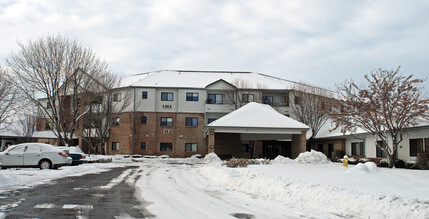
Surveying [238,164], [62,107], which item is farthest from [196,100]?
[238,164]

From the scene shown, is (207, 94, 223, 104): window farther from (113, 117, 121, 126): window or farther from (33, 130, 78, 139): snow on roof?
(33, 130, 78, 139): snow on roof

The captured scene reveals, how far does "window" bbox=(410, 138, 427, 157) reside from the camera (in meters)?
24.1

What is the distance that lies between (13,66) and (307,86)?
30460 millimetres

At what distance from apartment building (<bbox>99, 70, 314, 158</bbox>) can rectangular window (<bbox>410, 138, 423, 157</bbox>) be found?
21110mm

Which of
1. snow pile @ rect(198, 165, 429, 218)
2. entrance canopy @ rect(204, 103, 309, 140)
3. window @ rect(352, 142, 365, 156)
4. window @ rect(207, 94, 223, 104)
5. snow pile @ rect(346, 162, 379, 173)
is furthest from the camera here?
window @ rect(207, 94, 223, 104)

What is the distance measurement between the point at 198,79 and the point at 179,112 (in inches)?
242

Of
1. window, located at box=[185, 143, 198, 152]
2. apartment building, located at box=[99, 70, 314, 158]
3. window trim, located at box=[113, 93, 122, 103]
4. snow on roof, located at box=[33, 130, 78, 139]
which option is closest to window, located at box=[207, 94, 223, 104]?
apartment building, located at box=[99, 70, 314, 158]

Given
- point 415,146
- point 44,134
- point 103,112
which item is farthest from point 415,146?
point 44,134

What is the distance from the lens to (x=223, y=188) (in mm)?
13305

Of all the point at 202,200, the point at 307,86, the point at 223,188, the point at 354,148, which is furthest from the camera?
the point at 307,86

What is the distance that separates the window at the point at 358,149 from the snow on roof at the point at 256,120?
5236mm

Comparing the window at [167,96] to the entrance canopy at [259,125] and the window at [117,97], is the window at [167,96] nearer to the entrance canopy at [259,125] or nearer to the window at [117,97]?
the window at [117,97]

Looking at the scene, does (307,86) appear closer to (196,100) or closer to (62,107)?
(196,100)

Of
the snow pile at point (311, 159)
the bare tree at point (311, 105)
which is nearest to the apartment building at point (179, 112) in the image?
the bare tree at point (311, 105)
